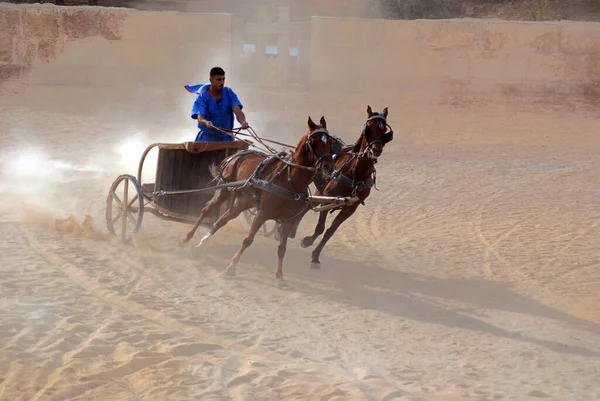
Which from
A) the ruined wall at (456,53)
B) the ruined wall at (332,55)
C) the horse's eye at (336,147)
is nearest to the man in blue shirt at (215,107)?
the horse's eye at (336,147)

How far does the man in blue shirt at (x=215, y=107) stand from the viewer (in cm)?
995

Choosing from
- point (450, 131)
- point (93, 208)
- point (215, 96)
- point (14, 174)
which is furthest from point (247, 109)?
point (215, 96)

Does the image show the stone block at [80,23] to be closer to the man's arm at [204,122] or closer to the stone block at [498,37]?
the stone block at [498,37]

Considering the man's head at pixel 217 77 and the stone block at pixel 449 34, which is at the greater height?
the stone block at pixel 449 34

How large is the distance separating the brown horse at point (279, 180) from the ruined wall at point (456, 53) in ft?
42.2

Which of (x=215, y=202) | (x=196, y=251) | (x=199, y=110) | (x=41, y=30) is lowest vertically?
(x=196, y=251)

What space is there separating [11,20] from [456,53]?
1068 cm

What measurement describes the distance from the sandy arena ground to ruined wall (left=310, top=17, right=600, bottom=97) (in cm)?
611

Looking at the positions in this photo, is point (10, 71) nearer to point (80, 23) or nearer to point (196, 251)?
point (80, 23)

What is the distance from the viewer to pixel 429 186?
15047mm

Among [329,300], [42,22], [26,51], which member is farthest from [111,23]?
[329,300]

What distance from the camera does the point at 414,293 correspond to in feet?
29.7

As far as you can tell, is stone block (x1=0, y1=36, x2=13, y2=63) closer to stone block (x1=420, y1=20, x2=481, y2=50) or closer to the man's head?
stone block (x1=420, y1=20, x2=481, y2=50)

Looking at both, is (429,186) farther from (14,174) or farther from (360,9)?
(360,9)
